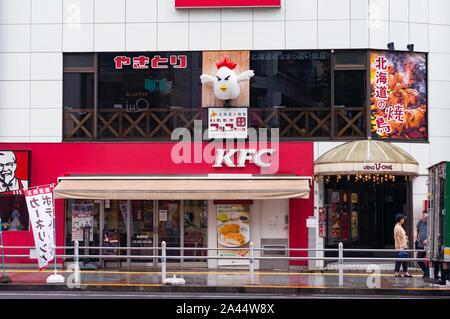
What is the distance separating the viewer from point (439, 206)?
1742 centimetres

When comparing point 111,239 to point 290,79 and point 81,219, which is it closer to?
point 81,219

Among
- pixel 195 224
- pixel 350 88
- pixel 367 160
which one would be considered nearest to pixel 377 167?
pixel 367 160

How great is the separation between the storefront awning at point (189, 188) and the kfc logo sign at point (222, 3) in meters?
5.82

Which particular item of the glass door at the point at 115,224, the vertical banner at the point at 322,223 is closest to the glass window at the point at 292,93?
the vertical banner at the point at 322,223

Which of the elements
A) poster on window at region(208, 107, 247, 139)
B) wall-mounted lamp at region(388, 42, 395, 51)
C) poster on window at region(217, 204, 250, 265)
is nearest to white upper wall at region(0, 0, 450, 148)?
wall-mounted lamp at region(388, 42, 395, 51)

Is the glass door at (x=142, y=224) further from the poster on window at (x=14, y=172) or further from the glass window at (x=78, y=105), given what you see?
the poster on window at (x=14, y=172)

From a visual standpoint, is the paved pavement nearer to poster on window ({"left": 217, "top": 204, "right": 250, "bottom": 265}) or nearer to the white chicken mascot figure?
poster on window ({"left": 217, "top": 204, "right": 250, "bottom": 265})

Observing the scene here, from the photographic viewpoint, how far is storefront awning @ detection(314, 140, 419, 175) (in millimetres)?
21562

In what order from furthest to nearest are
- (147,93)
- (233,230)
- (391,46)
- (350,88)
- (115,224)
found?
1. (147,93)
2. (115,224)
3. (350,88)
4. (391,46)
5. (233,230)

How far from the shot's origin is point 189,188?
72.0 feet

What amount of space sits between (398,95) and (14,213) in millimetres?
13771

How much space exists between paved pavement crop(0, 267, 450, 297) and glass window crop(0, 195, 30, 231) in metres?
2.15

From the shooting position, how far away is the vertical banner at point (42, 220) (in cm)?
1873

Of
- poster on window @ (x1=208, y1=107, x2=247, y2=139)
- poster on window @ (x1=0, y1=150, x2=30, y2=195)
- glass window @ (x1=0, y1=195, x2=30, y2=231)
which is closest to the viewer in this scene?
poster on window @ (x1=208, y1=107, x2=247, y2=139)
